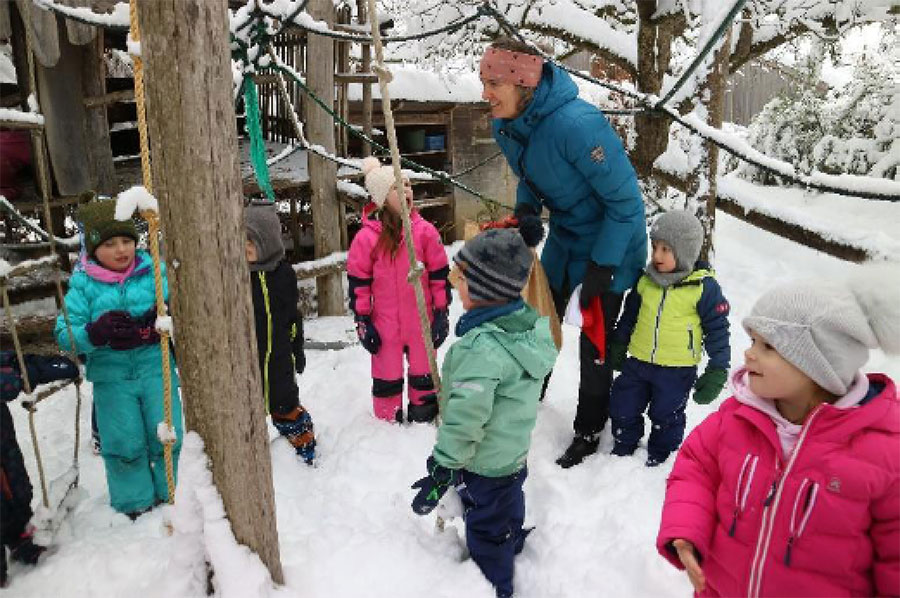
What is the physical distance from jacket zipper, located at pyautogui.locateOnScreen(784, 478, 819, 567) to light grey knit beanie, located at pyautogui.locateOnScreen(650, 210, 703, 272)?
148 cm

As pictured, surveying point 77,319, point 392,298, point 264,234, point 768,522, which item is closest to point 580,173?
point 392,298

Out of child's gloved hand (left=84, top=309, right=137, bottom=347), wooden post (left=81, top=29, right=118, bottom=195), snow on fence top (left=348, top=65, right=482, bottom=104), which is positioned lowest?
child's gloved hand (left=84, top=309, right=137, bottom=347)

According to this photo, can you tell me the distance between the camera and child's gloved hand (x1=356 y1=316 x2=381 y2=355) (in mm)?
3396

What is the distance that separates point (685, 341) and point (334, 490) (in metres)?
1.80

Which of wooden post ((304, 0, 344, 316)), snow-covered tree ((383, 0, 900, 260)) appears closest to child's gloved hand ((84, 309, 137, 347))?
wooden post ((304, 0, 344, 316))

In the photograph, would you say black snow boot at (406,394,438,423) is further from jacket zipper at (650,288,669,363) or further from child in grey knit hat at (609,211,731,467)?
jacket zipper at (650,288,669,363)

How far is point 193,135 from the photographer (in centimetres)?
172

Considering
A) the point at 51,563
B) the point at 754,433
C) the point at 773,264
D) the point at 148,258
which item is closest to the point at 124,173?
the point at 148,258

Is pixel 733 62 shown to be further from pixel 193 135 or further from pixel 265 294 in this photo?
pixel 193 135

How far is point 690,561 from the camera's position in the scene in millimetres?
1593

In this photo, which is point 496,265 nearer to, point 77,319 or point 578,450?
point 578,450

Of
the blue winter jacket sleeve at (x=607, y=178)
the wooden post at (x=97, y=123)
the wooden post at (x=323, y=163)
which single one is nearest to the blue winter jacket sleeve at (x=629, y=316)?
the blue winter jacket sleeve at (x=607, y=178)

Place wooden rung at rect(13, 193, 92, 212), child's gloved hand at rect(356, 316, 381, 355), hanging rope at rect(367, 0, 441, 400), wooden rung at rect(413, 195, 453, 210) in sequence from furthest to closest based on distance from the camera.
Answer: wooden rung at rect(413, 195, 453, 210) < wooden rung at rect(13, 193, 92, 212) < child's gloved hand at rect(356, 316, 381, 355) < hanging rope at rect(367, 0, 441, 400)

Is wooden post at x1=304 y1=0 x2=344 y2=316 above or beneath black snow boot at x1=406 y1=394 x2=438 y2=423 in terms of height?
above
